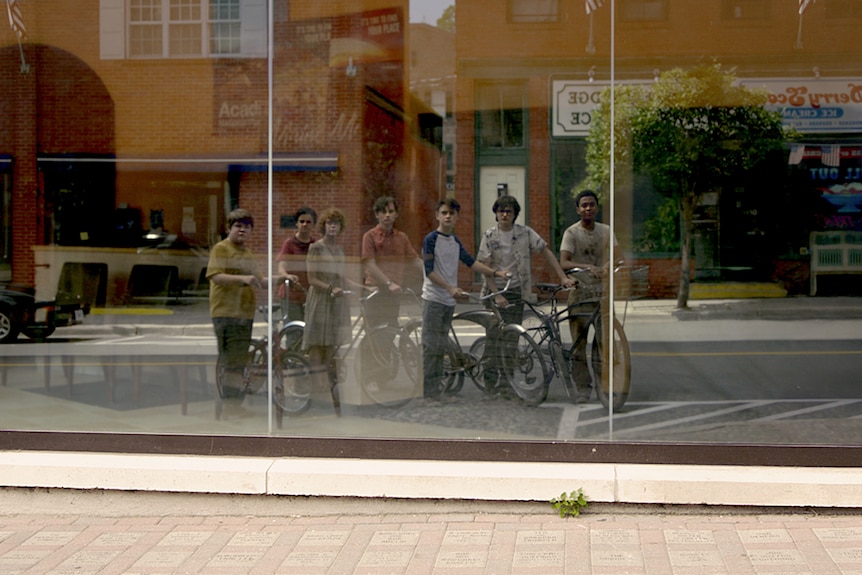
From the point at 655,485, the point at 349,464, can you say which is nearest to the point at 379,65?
the point at 349,464

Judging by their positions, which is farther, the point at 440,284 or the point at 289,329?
the point at 289,329

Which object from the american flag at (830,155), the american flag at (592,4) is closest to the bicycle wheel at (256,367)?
the american flag at (592,4)

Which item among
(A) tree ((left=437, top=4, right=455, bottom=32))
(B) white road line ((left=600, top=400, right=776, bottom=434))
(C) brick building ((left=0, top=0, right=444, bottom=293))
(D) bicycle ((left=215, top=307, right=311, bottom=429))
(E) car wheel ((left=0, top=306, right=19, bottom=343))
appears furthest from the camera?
(E) car wheel ((left=0, top=306, right=19, bottom=343))

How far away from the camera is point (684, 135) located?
6.02 meters

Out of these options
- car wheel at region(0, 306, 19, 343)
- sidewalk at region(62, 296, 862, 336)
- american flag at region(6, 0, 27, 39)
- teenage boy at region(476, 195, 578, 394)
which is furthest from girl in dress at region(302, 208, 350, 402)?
american flag at region(6, 0, 27, 39)

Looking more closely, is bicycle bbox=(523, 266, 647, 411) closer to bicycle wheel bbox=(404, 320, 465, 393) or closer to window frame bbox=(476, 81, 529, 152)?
bicycle wheel bbox=(404, 320, 465, 393)

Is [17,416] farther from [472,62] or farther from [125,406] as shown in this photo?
[472,62]

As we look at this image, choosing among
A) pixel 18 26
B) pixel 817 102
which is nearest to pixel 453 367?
pixel 817 102

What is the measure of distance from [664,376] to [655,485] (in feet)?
2.67

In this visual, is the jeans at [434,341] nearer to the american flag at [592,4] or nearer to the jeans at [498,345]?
the jeans at [498,345]

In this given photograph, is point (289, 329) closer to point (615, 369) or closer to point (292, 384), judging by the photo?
point (292, 384)

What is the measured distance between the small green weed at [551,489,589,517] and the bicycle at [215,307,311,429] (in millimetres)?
1800

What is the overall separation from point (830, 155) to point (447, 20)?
2507 mm

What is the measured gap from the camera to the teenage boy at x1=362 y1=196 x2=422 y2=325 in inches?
241
